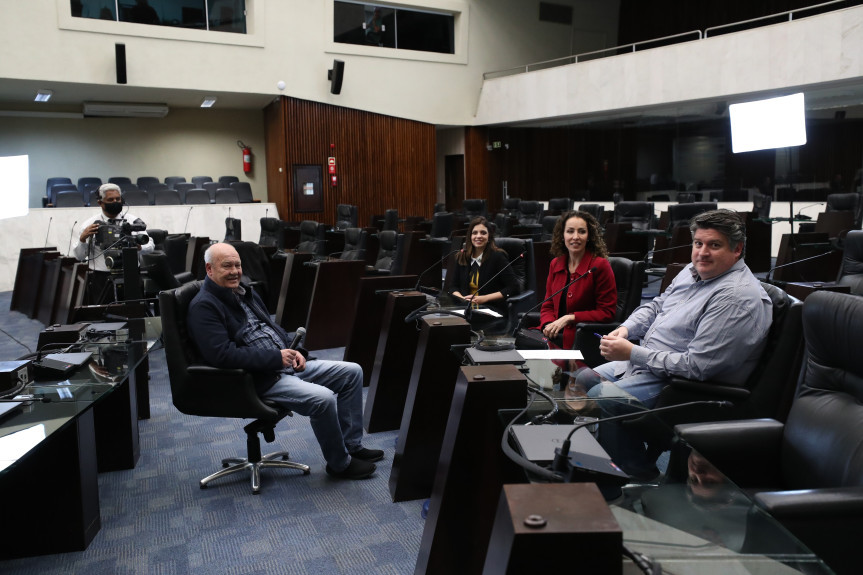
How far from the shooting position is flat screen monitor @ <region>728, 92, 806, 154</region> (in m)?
5.13

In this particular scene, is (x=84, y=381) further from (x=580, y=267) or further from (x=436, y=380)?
(x=580, y=267)

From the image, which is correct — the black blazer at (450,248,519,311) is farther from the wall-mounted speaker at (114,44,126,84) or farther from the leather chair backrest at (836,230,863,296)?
the wall-mounted speaker at (114,44,126,84)

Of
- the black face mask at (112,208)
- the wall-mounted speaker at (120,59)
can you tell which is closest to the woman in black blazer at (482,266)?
the black face mask at (112,208)

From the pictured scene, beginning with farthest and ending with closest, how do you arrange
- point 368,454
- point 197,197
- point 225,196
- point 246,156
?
point 246,156 < point 225,196 < point 197,197 < point 368,454

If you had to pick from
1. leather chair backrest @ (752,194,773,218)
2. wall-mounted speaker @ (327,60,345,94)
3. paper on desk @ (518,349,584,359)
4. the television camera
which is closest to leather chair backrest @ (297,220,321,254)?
the television camera

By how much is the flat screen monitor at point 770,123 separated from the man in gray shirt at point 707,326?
3.17 metres

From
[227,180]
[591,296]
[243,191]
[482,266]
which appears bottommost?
[591,296]

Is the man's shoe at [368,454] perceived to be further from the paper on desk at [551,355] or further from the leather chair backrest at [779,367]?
the leather chair backrest at [779,367]

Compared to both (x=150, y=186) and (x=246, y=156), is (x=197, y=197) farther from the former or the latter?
(x=246, y=156)

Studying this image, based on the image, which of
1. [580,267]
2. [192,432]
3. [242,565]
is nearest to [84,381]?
[242,565]

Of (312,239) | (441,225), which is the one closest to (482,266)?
(312,239)

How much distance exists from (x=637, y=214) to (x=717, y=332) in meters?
7.55

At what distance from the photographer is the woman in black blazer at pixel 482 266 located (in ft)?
14.6

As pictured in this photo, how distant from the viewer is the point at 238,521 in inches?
108
